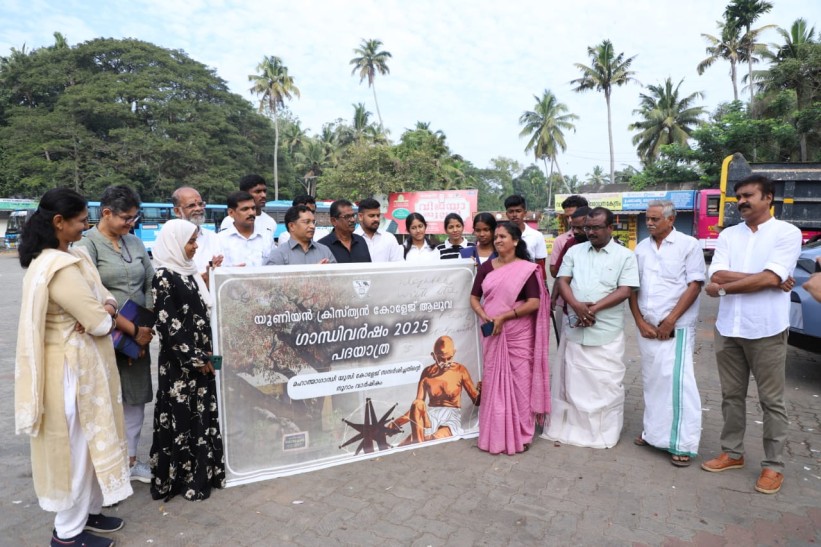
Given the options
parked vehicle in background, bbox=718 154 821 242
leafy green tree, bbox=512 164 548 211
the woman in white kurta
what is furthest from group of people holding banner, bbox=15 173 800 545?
leafy green tree, bbox=512 164 548 211

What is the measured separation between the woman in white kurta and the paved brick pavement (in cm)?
39

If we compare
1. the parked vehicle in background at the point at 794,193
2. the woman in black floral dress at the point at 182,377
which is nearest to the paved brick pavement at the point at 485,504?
the woman in black floral dress at the point at 182,377

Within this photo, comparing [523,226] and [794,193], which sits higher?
[794,193]

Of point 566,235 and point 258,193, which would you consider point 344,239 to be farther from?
point 566,235

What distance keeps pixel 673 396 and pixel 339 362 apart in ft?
7.53

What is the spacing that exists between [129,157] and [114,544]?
34.0 m

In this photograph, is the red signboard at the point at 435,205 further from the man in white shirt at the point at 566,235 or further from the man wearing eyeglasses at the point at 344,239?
the man wearing eyeglasses at the point at 344,239

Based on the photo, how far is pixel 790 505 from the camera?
2.96m

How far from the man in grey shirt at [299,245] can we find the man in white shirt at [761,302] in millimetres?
2621

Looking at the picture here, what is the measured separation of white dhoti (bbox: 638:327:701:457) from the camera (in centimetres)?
351

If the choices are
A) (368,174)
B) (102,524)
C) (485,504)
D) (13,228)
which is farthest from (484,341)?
(13,228)

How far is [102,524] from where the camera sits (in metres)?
2.71

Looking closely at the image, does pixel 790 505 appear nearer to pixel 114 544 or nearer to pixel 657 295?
pixel 657 295

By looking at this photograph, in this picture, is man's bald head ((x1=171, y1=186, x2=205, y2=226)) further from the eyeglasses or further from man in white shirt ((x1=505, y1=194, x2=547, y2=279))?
man in white shirt ((x1=505, y1=194, x2=547, y2=279))
